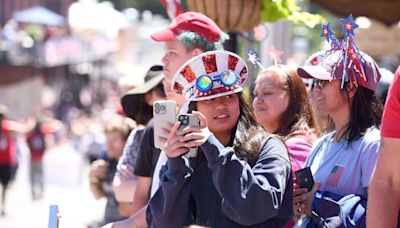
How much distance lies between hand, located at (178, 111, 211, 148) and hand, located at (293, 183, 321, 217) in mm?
646

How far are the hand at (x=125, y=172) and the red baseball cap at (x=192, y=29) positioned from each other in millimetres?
1133

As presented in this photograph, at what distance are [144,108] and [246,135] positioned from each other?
2.09 metres

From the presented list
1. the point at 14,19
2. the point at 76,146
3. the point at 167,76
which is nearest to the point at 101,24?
the point at 76,146

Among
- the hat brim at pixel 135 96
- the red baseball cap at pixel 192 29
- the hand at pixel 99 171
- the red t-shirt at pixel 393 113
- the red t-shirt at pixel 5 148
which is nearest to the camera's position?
the red t-shirt at pixel 393 113

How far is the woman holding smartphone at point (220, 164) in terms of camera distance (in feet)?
10.8

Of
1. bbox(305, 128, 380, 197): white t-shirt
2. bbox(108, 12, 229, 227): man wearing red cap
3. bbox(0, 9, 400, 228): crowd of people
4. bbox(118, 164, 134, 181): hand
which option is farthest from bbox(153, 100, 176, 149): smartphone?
bbox(118, 164, 134, 181): hand

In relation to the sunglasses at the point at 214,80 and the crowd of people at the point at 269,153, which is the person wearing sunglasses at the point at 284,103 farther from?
the sunglasses at the point at 214,80

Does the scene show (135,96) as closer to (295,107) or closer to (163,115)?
(295,107)

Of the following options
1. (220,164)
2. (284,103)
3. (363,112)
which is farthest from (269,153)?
(284,103)

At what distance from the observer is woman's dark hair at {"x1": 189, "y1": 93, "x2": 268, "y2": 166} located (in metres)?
3.53

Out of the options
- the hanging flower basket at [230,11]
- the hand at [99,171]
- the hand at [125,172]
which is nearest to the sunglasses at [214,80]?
the hand at [125,172]

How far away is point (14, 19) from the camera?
41.8 meters

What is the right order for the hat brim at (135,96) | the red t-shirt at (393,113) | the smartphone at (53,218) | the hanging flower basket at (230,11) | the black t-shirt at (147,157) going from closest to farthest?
the red t-shirt at (393,113) < the smartphone at (53,218) < the black t-shirt at (147,157) < the hat brim at (135,96) < the hanging flower basket at (230,11)

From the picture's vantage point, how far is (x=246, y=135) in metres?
3.59
